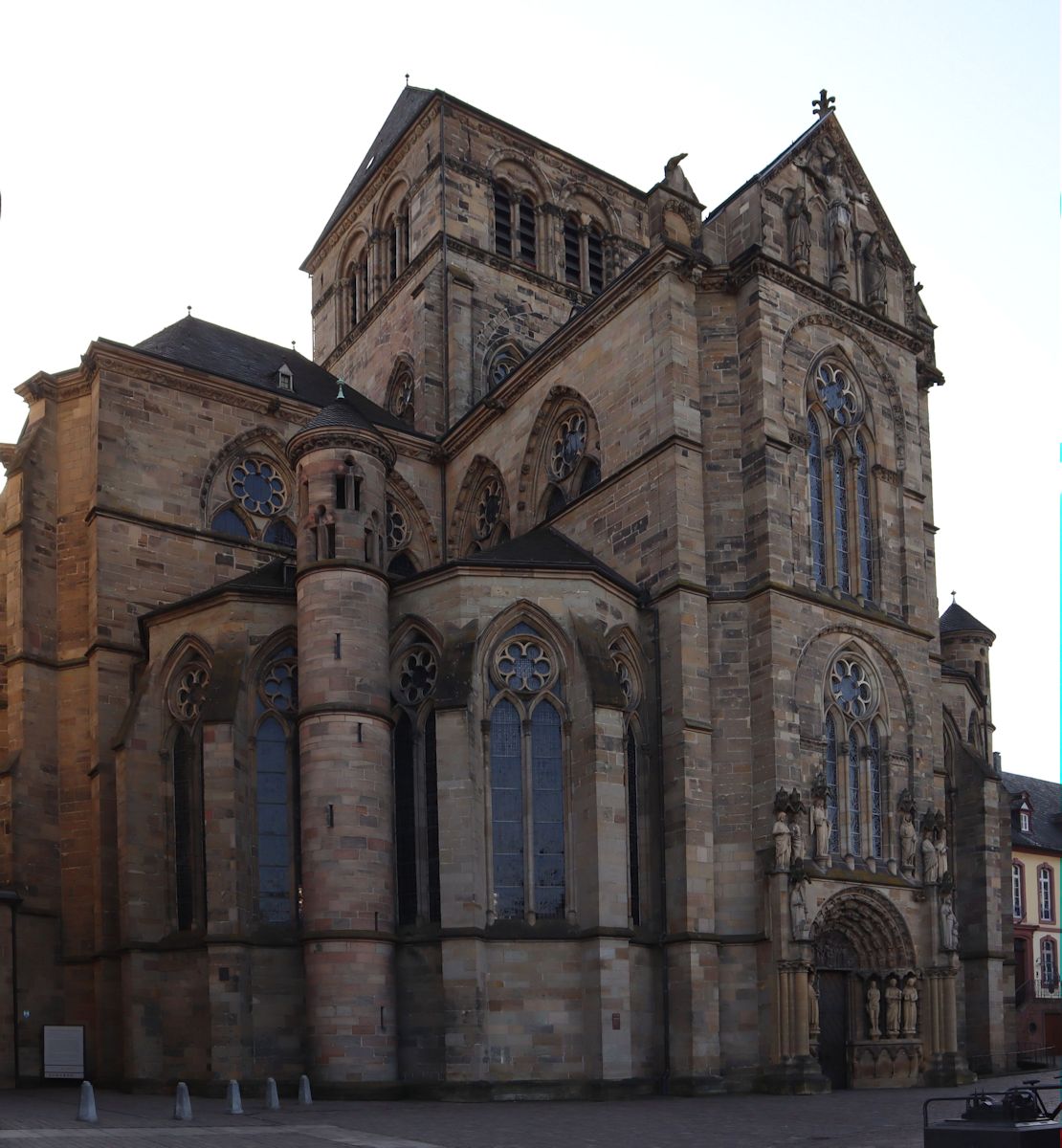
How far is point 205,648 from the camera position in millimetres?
29172

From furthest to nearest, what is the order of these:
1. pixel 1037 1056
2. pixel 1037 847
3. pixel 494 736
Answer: pixel 1037 847 < pixel 1037 1056 < pixel 494 736

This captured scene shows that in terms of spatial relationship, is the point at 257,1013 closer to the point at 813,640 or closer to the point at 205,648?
the point at 205,648

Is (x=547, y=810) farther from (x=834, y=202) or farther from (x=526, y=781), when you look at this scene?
(x=834, y=202)

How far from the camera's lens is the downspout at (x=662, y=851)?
27000 mm

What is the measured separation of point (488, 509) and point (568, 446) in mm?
4195

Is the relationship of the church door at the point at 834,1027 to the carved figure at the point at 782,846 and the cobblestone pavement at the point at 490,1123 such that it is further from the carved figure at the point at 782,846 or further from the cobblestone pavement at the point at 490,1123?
the carved figure at the point at 782,846

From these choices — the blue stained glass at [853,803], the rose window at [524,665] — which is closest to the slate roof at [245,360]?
the rose window at [524,665]

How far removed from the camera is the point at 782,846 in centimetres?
2745

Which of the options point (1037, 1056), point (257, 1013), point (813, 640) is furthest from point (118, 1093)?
point (1037, 1056)

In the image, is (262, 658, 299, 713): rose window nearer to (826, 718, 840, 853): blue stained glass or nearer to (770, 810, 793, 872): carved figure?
(770, 810, 793, 872): carved figure

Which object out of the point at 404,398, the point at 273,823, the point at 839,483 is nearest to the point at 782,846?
the point at 839,483

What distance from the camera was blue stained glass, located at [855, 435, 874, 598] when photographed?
105 ft

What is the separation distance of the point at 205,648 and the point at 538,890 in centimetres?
816

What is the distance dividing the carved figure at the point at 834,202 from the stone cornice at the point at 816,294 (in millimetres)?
916
